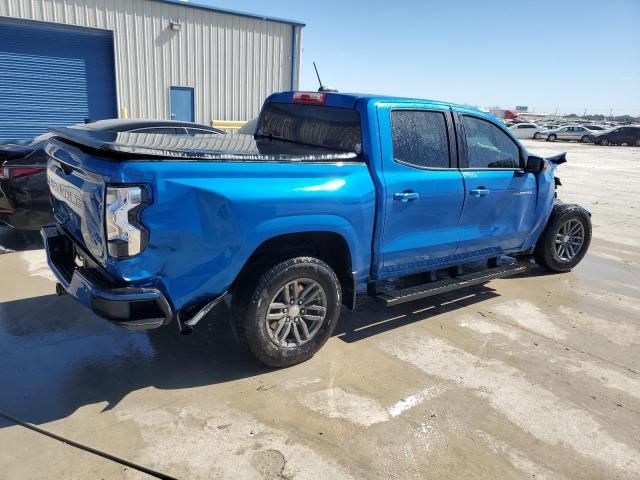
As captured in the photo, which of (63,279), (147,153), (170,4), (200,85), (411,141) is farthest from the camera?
(200,85)

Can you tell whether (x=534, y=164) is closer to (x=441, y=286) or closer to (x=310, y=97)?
(x=441, y=286)

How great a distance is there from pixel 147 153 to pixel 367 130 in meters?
1.69

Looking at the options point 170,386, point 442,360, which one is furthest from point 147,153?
point 442,360

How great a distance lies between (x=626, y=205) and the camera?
37.3 feet

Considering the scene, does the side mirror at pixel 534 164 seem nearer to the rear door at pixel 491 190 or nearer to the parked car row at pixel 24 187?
the rear door at pixel 491 190

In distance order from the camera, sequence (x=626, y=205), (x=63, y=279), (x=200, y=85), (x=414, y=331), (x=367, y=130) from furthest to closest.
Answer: (x=200, y=85)
(x=626, y=205)
(x=414, y=331)
(x=367, y=130)
(x=63, y=279)

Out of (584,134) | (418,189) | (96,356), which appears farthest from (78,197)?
(584,134)

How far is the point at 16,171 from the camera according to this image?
18.8 feet

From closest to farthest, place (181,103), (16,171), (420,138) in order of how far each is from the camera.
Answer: (420,138)
(16,171)
(181,103)

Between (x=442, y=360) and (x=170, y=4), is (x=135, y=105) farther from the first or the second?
(x=442, y=360)

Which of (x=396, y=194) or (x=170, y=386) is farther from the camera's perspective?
(x=396, y=194)

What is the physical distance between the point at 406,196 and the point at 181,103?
484 inches

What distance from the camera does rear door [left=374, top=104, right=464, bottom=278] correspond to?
149 inches

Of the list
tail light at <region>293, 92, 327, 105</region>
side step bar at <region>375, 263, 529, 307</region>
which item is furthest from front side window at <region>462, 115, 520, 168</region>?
tail light at <region>293, 92, 327, 105</region>
